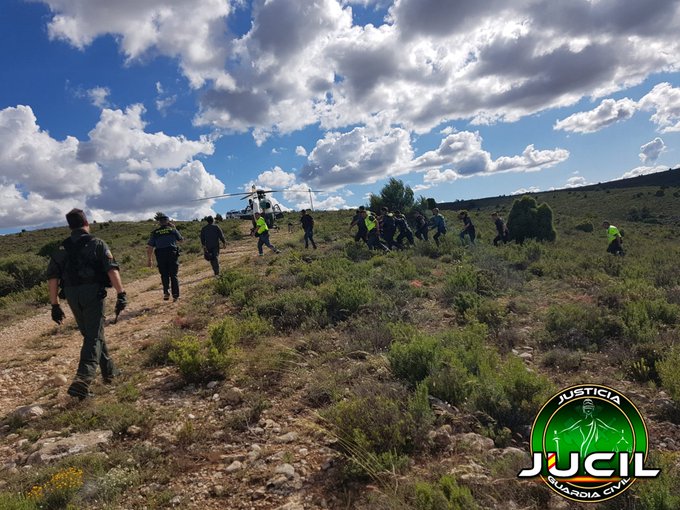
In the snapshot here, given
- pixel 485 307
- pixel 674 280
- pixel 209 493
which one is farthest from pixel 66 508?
pixel 674 280

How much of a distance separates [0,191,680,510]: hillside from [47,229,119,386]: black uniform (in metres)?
0.63

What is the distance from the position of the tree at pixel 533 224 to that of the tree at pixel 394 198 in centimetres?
752

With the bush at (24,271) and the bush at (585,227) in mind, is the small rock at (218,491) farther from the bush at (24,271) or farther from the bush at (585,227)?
the bush at (585,227)

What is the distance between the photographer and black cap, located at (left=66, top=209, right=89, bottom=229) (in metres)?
5.12

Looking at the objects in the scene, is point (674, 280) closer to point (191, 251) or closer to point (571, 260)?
point (571, 260)

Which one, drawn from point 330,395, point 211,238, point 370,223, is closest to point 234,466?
point 330,395

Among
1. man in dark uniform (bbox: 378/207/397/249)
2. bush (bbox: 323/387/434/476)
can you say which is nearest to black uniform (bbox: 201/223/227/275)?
man in dark uniform (bbox: 378/207/397/249)

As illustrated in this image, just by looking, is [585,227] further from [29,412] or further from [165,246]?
[29,412]

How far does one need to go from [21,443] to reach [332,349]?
3.68 m

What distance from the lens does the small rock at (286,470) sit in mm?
3375

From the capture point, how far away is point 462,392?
4332mm

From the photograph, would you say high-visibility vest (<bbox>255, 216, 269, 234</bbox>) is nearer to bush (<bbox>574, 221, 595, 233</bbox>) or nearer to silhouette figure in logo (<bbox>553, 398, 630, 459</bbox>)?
silhouette figure in logo (<bbox>553, 398, 630, 459</bbox>)

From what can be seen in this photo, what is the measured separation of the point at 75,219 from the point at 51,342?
3.71m

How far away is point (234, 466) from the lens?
3.56m
